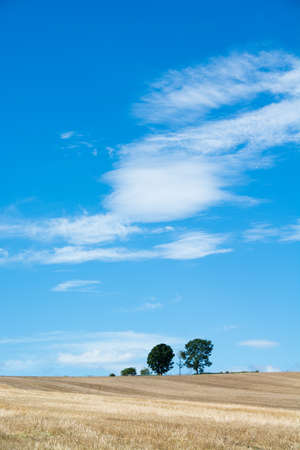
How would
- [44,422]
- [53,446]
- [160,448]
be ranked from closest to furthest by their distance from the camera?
[53,446], [160,448], [44,422]

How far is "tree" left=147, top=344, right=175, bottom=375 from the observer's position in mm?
158875

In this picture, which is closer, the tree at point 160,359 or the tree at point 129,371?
the tree at point 160,359

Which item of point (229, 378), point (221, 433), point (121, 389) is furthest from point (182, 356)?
point (221, 433)

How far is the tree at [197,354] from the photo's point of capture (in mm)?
164125

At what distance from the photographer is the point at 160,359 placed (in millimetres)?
158875

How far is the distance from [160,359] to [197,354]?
42.8 feet

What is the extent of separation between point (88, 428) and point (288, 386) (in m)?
75.9

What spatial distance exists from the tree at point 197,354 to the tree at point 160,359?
6.64 metres

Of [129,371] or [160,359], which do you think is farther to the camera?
[129,371]

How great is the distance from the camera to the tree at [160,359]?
6255 inches

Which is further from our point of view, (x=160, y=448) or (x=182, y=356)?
(x=182, y=356)

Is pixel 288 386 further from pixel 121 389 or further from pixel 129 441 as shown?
pixel 129 441

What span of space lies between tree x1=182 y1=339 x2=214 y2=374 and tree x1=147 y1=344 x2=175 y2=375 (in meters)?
6.64

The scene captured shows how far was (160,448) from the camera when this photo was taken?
611 inches
